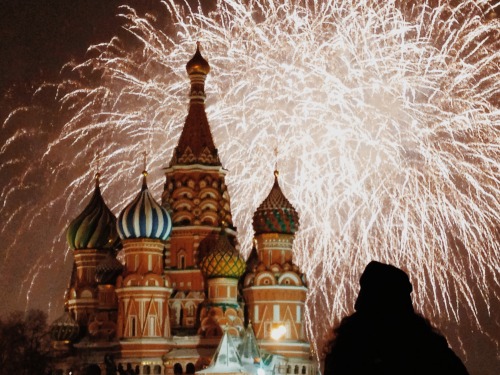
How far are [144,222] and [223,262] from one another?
2419 mm

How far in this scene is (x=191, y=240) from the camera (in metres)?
34.2

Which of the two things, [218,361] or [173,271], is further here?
Result: [173,271]

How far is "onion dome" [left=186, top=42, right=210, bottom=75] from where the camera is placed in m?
34.3

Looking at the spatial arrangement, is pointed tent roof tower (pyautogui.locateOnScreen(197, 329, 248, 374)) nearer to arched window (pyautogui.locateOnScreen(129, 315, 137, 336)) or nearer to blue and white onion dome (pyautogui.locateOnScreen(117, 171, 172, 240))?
arched window (pyautogui.locateOnScreen(129, 315, 137, 336))

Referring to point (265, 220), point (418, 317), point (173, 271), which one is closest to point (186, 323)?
point (173, 271)

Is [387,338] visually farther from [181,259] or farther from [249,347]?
[181,259]

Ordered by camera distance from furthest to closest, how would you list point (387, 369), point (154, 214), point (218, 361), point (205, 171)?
point (205, 171) → point (154, 214) → point (218, 361) → point (387, 369)

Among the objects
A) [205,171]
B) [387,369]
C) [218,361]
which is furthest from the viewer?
[205,171]

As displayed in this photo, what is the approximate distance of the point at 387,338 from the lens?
12.9ft

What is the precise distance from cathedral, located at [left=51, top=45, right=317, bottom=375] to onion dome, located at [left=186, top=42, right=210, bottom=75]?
0.03 metres

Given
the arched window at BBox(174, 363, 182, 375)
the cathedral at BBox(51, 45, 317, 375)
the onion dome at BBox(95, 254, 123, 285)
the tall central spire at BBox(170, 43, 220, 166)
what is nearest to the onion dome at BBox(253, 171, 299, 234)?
the cathedral at BBox(51, 45, 317, 375)

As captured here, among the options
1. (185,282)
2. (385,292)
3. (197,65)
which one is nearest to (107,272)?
(185,282)

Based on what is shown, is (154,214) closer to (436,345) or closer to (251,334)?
(251,334)

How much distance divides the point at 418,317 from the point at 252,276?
99.2 ft
